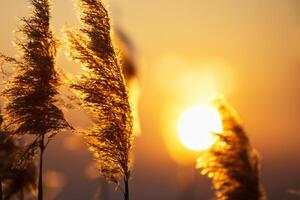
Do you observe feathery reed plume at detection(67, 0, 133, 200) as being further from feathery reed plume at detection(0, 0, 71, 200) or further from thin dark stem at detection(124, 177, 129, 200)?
feathery reed plume at detection(0, 0, 71, 200)

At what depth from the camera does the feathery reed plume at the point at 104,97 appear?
13.2 m

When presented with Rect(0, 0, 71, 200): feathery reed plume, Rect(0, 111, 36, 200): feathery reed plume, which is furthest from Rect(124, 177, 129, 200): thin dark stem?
Rect(0, 111, 36, 200): feathery reed plume

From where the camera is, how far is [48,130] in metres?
15.4

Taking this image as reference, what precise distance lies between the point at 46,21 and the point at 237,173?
25.8ft

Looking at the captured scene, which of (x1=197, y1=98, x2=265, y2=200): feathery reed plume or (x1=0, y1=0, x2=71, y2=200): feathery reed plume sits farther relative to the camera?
(x1=0, y1=0, x2=71, y2=200): feathery reed plume

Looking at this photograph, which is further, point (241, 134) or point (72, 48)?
point (72, 48)

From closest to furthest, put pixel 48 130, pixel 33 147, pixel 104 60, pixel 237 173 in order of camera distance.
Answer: pixel 237 173
pixel 104 60
pixel 48 130
pixel 33 147

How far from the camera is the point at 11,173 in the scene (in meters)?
19.0

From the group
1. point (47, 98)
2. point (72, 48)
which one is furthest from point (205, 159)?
point (47, 98)

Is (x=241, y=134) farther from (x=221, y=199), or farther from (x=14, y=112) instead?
(x=14, y=112)

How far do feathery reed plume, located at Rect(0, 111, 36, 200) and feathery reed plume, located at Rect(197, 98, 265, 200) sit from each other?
22.7 feet

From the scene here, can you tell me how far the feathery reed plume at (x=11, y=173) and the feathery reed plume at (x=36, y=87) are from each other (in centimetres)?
80

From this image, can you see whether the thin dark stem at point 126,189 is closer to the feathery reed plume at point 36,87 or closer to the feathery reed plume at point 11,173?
the feathery reed plume at point 36,87

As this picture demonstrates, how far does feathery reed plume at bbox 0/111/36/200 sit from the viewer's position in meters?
16.7
